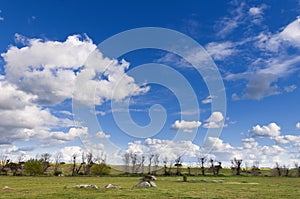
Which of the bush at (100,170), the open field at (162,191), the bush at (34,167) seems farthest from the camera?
the bush at (100,170)

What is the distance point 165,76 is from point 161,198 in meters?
15.3

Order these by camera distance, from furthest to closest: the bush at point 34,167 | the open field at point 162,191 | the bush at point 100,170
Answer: the bush at point 100,170
the bush at point 34,167
the open field at point 162,191

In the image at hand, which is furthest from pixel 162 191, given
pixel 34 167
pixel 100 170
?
pixel 34 167

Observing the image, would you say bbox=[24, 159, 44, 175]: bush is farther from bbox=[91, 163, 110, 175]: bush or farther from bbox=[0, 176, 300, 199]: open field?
bbox=[0, 176, 300, 199]: open field

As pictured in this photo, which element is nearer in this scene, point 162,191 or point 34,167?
point 162,191

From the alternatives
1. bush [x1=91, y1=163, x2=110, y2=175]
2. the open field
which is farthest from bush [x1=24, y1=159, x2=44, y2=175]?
the open field

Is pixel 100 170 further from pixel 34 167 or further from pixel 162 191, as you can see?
pixel 162 191

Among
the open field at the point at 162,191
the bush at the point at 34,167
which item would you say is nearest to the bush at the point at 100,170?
the bush at the point at 34,167

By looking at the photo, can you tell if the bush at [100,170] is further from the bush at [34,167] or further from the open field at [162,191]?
the open field at [162,191]

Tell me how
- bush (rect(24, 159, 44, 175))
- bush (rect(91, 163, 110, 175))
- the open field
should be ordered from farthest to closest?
1. bush (rect(91, 163, 110, 175))
2. bush (rect(24, 159, 44, 175))
3. the open field

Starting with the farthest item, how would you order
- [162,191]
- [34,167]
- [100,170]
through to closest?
[100,170]
[34,167]
[162,191]

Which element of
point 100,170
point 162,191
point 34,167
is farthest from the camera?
point 100,170

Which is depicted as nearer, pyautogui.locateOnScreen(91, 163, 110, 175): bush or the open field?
the open field

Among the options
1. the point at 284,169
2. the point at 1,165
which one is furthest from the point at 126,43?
the point at 284,169
